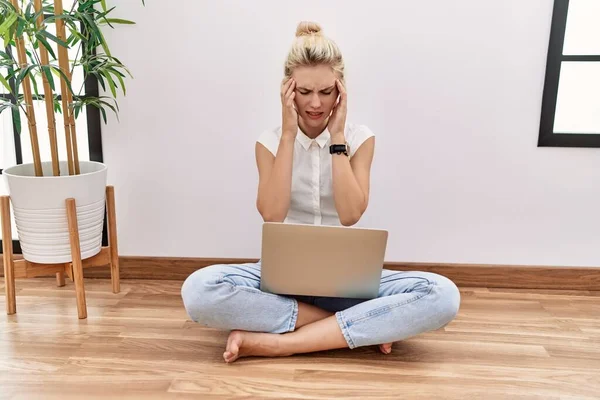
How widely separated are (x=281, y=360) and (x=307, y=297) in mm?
211

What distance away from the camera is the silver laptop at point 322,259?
133cm

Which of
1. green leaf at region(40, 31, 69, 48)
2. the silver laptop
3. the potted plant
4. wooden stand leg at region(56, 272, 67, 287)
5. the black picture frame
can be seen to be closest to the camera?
the silver laptop

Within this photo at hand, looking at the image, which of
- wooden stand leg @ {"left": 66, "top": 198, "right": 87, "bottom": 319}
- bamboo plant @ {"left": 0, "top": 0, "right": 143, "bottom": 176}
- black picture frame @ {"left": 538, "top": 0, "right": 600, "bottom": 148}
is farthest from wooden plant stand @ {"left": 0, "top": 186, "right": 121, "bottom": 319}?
black picture frame @ {"left": 538, "top": 0, "right": 600, "bottom": 148}

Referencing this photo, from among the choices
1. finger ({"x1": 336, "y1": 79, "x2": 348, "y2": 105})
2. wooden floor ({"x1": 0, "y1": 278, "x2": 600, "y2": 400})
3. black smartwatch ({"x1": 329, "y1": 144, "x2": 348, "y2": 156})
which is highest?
finger ({"x1": 336, "y1": 79, "x2": 348, "y2": 105})

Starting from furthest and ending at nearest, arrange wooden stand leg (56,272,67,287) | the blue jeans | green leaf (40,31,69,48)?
wooden stand leg (56,272,67,287) < green leaf (40,31,69,48) < the blue jeans

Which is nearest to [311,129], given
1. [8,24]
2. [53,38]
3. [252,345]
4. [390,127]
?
[390,127]

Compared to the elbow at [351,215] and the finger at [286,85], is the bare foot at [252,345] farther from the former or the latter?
the finger at [286,85]

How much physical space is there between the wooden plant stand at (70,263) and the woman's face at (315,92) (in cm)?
84

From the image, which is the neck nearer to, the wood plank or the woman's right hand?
the woman's right hand

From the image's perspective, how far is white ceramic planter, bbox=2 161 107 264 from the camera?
5.67 feet

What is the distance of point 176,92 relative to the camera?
2.03m

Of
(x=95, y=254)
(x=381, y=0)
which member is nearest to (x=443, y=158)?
(x=381, y=0)

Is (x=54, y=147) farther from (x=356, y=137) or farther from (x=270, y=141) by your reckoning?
(x=356, y=137)

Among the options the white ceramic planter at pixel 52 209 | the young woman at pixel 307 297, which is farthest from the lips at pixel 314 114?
the white ceramic planter at pixel 52 209
